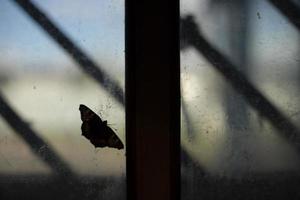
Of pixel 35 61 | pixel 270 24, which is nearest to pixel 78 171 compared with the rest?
pixel 35 61

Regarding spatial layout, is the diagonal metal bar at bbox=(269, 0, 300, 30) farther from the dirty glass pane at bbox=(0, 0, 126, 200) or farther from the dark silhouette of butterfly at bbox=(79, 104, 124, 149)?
the dark silhouette of butterfly at bbox=(79, 104, 124, 149)

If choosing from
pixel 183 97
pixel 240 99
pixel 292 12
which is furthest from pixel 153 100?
pixel 292 12

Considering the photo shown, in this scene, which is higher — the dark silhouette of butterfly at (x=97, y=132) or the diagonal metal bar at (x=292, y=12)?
the diagonal metal bar at (x=292, y=12)

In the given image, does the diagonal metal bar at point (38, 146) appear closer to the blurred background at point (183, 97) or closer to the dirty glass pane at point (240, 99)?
the blurred background at point (183, 97)

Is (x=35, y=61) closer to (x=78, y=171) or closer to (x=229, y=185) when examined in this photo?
(x=78, y=171)

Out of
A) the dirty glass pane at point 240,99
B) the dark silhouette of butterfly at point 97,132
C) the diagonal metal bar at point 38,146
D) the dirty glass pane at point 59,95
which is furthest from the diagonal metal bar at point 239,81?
the diagonal metal bar at point 38,146

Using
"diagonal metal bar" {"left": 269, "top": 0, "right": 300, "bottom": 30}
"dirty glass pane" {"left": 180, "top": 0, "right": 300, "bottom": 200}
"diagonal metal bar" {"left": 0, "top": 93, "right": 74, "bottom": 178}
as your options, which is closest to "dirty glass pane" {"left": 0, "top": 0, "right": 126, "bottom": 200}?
"diagonal metal bar" {"left": 0, "top": 93, "right": 74, "bottom": 178}
